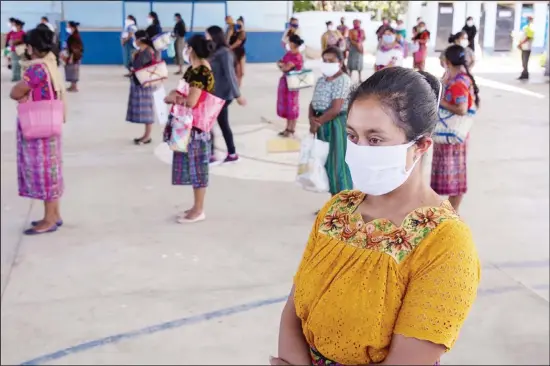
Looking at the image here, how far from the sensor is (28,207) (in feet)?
19.7

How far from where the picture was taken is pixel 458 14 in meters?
25.3

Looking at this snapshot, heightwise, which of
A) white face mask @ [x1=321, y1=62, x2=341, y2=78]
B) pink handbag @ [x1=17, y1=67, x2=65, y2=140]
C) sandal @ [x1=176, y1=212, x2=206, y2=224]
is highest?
white face mask @ [x1=321, y1=62, x2=341, y2=78]

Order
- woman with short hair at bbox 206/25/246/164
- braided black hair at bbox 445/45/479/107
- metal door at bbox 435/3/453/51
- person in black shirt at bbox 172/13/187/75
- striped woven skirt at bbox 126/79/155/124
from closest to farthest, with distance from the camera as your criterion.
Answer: braided black hair at bbox 445/45/479/107 < woman with short hair at bbox 206/25/246/164 < striped woven skirt at bbox 126/79/155/124 < person in black shirt at bbox 172/13/187/75 < metal door at bbox 435/3/453/51

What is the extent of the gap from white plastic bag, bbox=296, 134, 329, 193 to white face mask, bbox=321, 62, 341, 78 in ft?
1.45

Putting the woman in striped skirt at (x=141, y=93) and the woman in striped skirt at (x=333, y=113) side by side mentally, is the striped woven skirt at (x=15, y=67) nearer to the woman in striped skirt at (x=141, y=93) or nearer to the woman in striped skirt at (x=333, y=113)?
the woman in striped skirt at (x=141, y=93)

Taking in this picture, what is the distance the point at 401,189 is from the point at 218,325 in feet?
8.52

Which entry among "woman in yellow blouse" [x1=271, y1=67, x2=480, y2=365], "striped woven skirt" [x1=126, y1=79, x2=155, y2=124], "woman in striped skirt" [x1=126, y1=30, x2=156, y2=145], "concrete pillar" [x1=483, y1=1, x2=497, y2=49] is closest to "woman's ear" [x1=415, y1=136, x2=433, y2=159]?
"woman in yellow blouse" [x1=271, y1=67, x2=480, y2=365]

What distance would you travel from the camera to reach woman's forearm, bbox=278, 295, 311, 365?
1.54m

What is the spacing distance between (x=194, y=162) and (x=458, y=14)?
2195 centimetres

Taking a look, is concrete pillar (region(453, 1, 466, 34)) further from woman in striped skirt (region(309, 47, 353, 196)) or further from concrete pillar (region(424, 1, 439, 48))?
woman in striped skirt (region(309, 47, 353, 196))

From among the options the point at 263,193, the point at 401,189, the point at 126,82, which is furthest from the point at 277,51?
the point at 401,189

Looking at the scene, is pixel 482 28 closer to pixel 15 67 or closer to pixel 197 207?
pixel 15 67

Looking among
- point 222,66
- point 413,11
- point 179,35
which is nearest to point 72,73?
point 179,35

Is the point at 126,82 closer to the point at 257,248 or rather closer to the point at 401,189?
the point at 257,248
